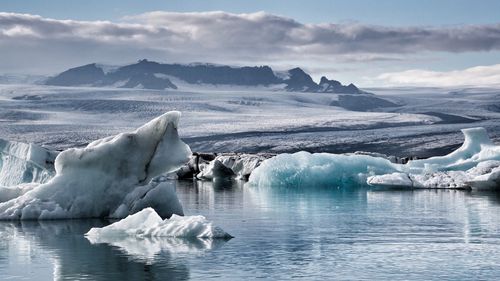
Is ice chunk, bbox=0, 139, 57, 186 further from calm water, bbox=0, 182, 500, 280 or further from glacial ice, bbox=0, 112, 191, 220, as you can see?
calm water, bbox=0, 182, 500, 280

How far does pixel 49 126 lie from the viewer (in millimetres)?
57281

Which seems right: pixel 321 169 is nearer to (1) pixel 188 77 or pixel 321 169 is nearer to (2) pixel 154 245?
(2) pixel 154 245

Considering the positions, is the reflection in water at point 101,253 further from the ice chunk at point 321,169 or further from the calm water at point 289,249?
the ice chunk at point 321,169

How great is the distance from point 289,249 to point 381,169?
17950mm

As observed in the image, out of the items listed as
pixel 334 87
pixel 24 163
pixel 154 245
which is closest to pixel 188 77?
pixel 334 87

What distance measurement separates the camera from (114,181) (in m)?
15.7

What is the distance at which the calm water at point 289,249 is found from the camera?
10.0 m

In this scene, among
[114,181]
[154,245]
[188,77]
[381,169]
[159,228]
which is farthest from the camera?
[188,77]

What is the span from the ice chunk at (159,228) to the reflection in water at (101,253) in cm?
22

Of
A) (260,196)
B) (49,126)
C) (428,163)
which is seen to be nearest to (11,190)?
(260,196)

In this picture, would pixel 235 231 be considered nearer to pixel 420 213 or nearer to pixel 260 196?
pixel 420 213

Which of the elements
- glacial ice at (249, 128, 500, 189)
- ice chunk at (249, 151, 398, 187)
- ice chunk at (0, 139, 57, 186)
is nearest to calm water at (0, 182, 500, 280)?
ice chunk at (0, 139, 57, 186)

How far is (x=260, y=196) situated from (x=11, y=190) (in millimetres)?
9555

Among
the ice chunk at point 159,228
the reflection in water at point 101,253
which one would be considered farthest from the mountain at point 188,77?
the ice chunk at point 159,228
